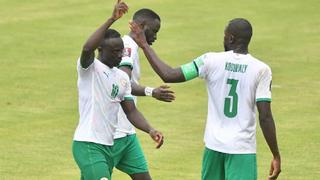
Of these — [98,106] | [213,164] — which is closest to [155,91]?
[98,106]

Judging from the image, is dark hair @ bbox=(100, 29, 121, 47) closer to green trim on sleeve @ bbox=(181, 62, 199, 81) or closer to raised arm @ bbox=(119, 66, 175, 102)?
raised arm @ bbox=(119, 66, 175, 102)

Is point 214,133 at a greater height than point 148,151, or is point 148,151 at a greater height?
point 214,133

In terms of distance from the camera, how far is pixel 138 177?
39.3ft

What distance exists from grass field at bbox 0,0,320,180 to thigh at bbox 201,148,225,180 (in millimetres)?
4218

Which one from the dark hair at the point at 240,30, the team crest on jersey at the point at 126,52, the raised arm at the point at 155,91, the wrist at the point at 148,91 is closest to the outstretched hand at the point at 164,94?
the raised arm at the point at 155,91

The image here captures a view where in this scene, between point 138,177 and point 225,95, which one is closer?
point 225,95

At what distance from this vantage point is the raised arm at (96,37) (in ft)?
34.0

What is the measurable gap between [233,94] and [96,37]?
1556mm

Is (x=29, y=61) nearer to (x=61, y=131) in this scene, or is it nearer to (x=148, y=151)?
(x=61, y=131)

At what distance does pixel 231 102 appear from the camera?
10.2 metres

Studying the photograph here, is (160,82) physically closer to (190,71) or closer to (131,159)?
(131,159)

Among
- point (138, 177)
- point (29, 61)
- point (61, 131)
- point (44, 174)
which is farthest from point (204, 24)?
point (138, 177)

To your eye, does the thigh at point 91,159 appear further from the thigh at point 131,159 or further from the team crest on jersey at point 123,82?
the thigh at point 131,159

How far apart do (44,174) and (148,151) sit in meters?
2.28
